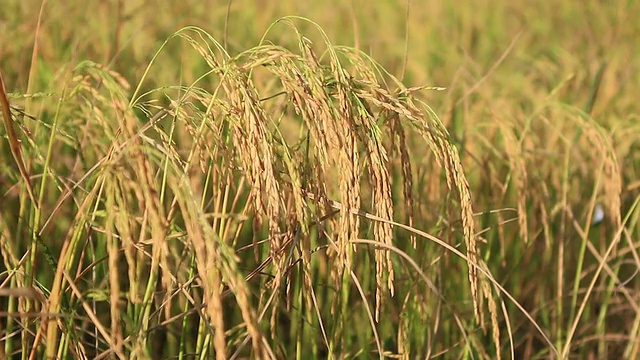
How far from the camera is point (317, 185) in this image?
3.33ft

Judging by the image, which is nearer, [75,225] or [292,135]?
[75,225]

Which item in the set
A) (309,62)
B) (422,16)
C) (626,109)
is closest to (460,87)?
(626,109)

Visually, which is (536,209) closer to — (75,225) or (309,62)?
(309,62)

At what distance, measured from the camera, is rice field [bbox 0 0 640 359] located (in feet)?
3.20

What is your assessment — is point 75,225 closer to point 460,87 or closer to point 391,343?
point 391,343

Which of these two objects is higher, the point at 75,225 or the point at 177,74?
the point at 75,225

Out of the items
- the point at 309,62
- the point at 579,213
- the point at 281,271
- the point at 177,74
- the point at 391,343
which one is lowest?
the point at 391,343

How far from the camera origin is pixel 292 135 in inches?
81.7

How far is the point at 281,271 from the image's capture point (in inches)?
39.6

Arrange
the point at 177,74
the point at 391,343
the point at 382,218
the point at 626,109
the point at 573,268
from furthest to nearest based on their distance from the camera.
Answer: the point at 626,109 → the point at 177,74 → the point at 573,268 → the point at 391,343 → the point at 382,218

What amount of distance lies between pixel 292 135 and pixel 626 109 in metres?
1.12

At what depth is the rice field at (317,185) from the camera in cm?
98

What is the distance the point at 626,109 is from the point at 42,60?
1678 millimetres

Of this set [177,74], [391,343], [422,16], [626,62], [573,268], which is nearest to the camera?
[391,343]
